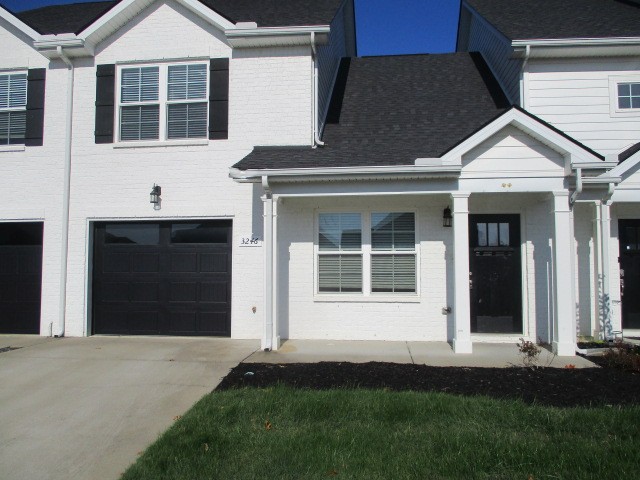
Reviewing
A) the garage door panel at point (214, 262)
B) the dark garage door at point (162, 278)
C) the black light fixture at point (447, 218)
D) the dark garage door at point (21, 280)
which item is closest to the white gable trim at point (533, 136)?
the black light fixture at point (447, 218)

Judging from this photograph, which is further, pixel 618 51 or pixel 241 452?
pixel 618 51

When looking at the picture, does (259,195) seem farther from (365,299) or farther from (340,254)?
(365,299)

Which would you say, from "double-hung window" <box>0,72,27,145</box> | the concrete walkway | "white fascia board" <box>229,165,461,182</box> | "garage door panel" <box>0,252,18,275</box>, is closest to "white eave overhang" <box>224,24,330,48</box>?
"white fascia board" <box>229,165,461,182</box>

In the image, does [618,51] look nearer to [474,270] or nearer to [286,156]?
[474,270]

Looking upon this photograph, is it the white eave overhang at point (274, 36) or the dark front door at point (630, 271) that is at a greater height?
the white eave overhang at point (274, 36)

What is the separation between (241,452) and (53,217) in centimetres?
804

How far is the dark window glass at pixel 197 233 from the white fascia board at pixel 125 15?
4.05 metres

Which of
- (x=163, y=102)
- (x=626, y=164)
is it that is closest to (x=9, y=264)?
(x=163, y=102)

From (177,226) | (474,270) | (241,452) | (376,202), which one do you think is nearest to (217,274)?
(177,226)

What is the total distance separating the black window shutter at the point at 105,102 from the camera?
396 inches

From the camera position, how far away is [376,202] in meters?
9.34

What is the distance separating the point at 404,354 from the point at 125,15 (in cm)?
894

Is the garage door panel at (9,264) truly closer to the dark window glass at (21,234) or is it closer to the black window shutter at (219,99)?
the dark window glass at (21,234)

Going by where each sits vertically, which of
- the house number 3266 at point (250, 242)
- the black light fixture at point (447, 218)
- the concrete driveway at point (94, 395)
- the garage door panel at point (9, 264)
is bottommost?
the concrete driveway at point (94, 395)
